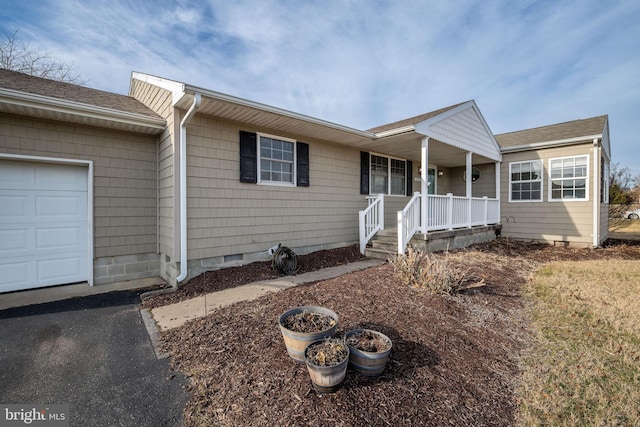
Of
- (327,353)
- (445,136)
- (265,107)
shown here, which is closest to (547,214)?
(445,136)

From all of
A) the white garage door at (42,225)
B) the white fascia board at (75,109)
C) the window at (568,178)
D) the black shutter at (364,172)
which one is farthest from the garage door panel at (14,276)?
the window at (568,178)

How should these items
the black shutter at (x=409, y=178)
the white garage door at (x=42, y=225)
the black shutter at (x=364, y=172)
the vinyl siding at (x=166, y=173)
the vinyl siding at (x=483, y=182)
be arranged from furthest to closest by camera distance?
the vinyl siding at (x=483, y=182) < the black shutter at (x=409, y=178) < the black shutter at (x=364, y=172) < the vinyl siding at (x=166, y=173) < the white garage door at (x=42, y=225)

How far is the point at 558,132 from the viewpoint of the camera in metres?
Result: 9.44

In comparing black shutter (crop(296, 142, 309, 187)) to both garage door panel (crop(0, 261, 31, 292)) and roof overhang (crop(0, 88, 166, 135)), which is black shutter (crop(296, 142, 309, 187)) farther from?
garage door panel (crop(0, 261, 31, 292))

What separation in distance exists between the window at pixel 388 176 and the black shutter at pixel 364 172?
399mm

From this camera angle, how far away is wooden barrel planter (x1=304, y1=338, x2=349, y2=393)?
192 centimetres

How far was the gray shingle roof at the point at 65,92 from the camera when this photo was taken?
14.3 ft

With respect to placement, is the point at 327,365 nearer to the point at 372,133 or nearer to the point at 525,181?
the point at 372,133

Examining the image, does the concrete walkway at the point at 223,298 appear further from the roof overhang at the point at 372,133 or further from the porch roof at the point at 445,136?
the porch roof at the point at 445,136

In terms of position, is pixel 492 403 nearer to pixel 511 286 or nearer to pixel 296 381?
pixel 296 381

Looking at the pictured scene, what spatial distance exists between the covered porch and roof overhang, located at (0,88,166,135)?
485 centimetres

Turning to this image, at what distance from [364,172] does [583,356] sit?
235 inches

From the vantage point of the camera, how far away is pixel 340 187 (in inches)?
290

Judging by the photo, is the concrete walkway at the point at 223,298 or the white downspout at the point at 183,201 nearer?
the concrete walkway at the point at 223,298
